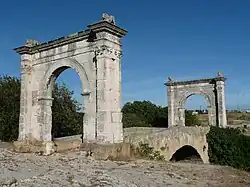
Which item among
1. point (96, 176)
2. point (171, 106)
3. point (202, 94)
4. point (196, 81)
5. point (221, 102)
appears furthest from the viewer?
point (171, 106)

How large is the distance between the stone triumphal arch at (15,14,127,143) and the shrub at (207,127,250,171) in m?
12.7

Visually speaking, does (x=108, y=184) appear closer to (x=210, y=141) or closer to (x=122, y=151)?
(x=122, y=151)

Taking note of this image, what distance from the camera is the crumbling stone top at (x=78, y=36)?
1109 cm

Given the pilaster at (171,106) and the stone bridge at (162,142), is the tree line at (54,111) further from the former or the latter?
the pilaster at (171,106)

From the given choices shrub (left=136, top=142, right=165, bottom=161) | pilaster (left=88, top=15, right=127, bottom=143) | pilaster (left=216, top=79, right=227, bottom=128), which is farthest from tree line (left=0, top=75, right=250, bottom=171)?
pilaster (left=88, top=15, right=127, bottom=143)

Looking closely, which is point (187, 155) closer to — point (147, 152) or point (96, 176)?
point (147, 152)

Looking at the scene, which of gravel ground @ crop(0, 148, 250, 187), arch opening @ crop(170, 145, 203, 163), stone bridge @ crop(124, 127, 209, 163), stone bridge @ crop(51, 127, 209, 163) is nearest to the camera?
gravel ground @ crop(0, 148, 250, 187)

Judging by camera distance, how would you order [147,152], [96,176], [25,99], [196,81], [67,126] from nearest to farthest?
1. [96,176]
2. [147,152]
3. [25,99]
4. [67,126]
5. [196,81]

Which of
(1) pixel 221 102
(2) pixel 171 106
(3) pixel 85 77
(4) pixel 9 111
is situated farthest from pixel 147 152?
(2) pixel 171 106

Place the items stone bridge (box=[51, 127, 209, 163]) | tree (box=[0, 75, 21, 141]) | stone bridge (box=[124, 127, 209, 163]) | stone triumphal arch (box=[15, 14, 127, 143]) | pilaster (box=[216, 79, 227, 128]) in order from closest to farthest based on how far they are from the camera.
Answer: stone bridge (box=[51, 127, 209, 163]) < stone triumphal arch (box=[15, 14, 127, 143]) < stone bridge (box=[124, 127, 209, 163]) < tree (box=[0, 75, 21, 141]) < pilaster (box=[216, 79, 227, 128])

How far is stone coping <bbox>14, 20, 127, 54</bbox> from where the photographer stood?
1108cm

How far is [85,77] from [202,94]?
19.1 metres

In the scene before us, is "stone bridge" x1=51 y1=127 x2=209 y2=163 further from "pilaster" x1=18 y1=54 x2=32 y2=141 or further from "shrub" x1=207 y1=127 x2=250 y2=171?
"pilaster" x1=18 y1=54 x2=32 y2=141

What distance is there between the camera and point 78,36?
12117mm
